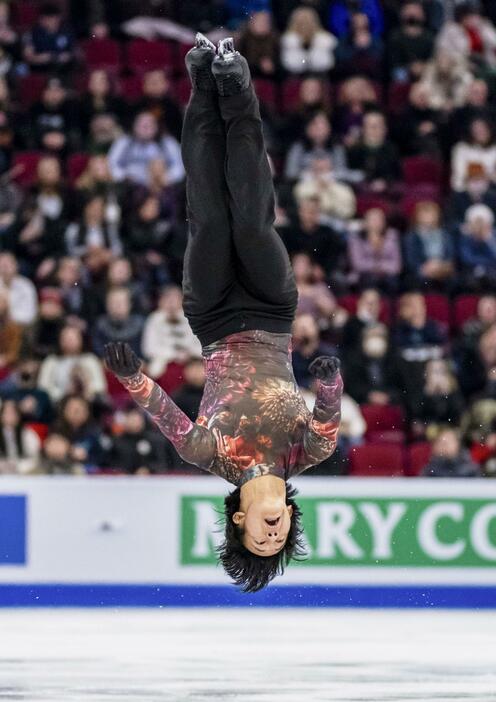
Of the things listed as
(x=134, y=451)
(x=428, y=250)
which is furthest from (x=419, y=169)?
(x=134, y=451)

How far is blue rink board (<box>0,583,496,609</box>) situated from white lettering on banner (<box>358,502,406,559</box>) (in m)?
0.26

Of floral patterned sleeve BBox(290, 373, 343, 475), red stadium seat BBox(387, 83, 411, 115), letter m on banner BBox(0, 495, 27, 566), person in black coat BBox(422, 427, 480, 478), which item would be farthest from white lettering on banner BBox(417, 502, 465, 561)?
red stadium seat BBox(387, 83, 411, 115)

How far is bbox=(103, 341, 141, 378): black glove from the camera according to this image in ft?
22.8

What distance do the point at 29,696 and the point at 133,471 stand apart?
470 cm

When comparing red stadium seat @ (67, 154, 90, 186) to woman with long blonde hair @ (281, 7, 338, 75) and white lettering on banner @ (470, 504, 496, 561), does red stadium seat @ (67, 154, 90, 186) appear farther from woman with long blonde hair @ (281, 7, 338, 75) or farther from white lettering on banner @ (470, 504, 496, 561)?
white lettering on banner @ (470, 504, 496, 561)

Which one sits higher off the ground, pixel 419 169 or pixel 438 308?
pixel 419 169

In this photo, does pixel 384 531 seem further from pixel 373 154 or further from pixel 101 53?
pixel 101 53

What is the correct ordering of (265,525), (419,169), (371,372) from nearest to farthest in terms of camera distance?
(265,525)
(371,372)
(419,169)

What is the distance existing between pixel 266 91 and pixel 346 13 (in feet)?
3.79

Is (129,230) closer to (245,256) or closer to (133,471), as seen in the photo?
(133,471)

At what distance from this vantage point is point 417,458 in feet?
39.5

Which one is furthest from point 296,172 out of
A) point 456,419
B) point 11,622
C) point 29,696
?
point 29,696

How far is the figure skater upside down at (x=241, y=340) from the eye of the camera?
7.37 m

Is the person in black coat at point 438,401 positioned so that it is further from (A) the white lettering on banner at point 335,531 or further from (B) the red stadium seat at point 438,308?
(A) the white lettering on banner at point 335,531
